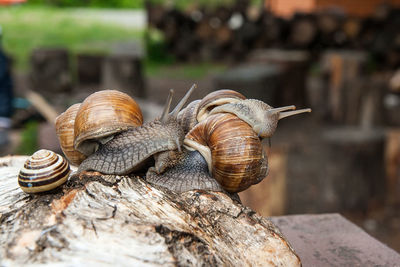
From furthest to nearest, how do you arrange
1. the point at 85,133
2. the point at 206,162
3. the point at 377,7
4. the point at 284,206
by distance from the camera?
the point at 377,7 < the point at 284,206 < the point at 206,162 < the point at 85,133

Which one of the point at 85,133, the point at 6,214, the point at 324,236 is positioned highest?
the point at 85,133

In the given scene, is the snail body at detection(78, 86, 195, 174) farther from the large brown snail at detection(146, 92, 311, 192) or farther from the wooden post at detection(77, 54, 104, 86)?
the wooden post at detection(77, 54, 104, 86)

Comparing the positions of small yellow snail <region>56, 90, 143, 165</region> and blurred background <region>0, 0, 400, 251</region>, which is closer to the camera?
small yellow snail <region>56, 90, 143, 165</region>

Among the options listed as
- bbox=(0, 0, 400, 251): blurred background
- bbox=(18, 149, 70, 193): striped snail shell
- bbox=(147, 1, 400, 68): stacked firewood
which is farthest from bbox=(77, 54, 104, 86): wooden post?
bbox=(18, 149, 70, 193): striped snail shell

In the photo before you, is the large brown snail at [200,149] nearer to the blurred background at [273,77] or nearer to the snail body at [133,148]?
the snail body at [133,148]

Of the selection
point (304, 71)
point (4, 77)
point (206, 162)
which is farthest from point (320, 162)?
point (4, 77)

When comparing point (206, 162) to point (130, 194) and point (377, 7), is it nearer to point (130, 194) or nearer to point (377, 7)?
point (130, 194)
